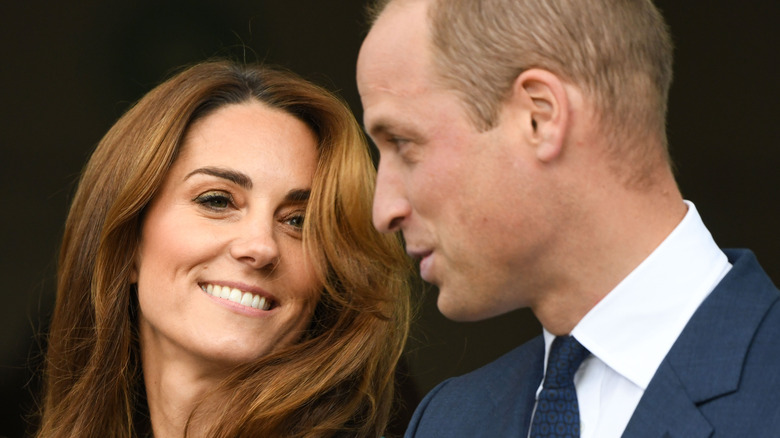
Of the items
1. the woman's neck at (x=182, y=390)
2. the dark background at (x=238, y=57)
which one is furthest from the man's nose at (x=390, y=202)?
the dark background at (x=238, y=57)

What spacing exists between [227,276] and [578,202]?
1098 mm

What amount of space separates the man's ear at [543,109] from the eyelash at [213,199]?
1087 mm

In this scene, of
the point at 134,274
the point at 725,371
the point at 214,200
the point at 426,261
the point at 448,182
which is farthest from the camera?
the point at 134,274

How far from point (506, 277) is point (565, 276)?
0.33ft

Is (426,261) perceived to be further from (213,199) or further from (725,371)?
(213,199)

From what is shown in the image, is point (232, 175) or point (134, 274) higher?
point (232, 175)

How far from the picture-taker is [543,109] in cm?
175

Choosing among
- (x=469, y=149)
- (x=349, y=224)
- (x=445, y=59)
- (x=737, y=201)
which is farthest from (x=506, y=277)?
(x=737, y=201)

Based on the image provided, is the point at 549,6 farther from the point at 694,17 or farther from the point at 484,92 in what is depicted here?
the point at 694,17

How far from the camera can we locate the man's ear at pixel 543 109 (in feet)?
5.67

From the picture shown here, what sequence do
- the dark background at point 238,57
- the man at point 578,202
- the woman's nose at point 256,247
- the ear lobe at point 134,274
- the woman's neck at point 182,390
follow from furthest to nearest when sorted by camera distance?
the dark background at point 238,57 → the ear lobe at point 134,274 → the woman's neck at point 182,390 → the woman's nose at point 256,247 → the man at point 578,202

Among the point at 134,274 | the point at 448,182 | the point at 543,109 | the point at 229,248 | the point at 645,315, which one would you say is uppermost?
the point at 543,109

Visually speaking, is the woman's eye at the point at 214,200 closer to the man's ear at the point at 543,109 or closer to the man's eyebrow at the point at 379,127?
the man's eyebrow at the point at 379,127

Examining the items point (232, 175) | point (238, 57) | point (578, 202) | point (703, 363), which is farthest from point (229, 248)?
point (238, 57)
